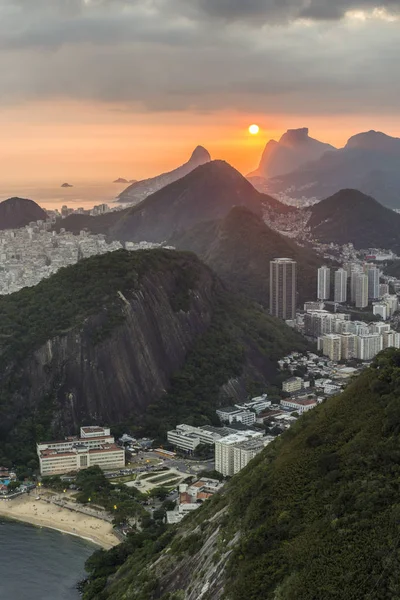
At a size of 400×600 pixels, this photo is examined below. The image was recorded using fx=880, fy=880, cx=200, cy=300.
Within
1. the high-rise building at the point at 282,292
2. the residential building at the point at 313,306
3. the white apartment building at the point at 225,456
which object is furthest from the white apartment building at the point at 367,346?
the white apartment building at the point at 225,456

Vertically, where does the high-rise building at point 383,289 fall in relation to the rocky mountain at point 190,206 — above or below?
below

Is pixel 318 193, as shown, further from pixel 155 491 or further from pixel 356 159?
pixel 155 491

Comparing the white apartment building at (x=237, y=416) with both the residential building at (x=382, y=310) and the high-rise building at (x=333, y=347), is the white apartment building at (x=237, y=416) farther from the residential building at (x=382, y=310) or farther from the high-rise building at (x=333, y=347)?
the residential building at (x=382, y=310)

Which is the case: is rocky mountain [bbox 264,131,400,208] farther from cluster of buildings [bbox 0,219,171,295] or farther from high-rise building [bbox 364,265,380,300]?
high-rise building [bbox 364,265,380,300]

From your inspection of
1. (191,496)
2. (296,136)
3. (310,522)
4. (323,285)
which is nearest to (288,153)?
(296,136)

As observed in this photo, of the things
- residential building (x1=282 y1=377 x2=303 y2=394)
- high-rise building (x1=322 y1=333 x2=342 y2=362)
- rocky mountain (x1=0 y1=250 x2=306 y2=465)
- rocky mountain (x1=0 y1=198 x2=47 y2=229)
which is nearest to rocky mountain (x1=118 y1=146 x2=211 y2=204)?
rocky mountain (x1=0 y1=198 x2=47 y2=229)

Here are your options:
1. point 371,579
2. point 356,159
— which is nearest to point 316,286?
point 371,579
